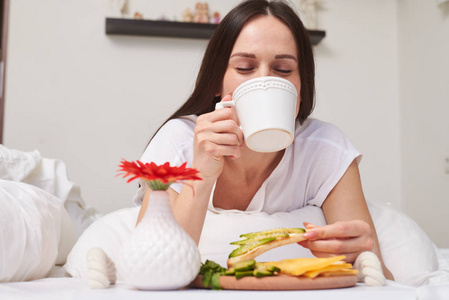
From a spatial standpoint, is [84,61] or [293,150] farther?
[84,61]

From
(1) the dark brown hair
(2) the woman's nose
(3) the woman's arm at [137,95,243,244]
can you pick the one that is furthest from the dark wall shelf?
(3) the woman's arm at [137,95,243,244]

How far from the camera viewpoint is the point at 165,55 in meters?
2.75

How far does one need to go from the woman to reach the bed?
0.09 meters

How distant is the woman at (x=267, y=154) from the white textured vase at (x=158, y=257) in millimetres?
346

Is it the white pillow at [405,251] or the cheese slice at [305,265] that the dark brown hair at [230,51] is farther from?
the cheese slice at [305,265]

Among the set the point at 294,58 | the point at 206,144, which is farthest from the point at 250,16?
the point at 206,144

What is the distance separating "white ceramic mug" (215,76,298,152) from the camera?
0.79m

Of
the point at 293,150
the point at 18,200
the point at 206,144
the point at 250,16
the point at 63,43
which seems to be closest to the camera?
the point at 206,144

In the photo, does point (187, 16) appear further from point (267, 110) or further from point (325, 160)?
point (267, 110)

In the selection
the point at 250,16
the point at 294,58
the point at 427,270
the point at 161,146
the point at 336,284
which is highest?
the point at 250,16

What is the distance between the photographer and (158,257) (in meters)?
0.58

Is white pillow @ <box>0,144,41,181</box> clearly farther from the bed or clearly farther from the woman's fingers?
the woman's fingers

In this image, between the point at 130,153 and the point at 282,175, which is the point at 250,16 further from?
the point at 130,153

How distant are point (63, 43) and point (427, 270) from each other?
2113mm
